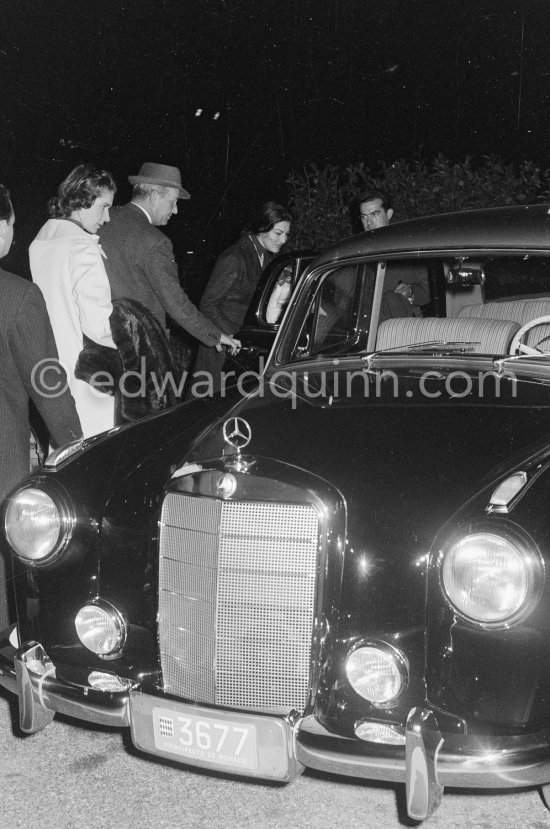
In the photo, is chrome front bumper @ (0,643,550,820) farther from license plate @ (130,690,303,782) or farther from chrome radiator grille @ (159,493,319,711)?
chrome radiator grille @ (159,493,319,711)

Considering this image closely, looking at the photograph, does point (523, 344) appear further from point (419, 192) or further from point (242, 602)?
point (419, 192)

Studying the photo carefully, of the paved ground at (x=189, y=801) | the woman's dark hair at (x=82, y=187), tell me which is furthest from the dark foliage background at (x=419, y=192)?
the paved ground at (x=189, y=801)

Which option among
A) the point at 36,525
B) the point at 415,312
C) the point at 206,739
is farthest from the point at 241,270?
the point at 206,739

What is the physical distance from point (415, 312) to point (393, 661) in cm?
241

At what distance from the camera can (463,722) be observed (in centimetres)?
237

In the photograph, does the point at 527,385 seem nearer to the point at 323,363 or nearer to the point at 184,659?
the point at 323,363

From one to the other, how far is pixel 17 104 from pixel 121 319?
13610mm

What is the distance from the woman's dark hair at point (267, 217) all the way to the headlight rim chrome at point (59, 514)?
383 centimetres

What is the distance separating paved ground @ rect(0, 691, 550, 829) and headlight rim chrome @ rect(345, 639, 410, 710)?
660 mm

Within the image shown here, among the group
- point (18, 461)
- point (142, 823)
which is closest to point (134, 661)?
point (142, 823)

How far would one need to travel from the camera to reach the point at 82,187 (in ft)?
15.9

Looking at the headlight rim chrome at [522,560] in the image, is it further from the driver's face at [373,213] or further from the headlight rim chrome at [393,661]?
the driver's face at [373,213]

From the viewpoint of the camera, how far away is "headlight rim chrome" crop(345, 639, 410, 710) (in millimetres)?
2432

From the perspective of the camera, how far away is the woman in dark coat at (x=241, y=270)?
6.39 meters
